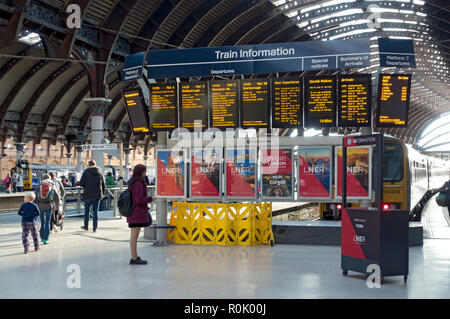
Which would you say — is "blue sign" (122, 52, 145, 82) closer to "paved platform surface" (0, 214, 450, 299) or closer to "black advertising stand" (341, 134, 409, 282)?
"paved platform surface" (0, 214, 450, 299)

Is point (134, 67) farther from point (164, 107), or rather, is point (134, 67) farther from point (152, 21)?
point (152, 21)

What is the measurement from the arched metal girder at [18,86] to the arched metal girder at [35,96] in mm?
1791

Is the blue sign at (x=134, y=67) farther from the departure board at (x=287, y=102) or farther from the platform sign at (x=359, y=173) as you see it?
the platform sign at (x=359, y=173)

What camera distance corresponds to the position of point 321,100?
1117 cm

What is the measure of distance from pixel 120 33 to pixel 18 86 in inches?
555

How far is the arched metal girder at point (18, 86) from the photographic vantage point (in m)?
31.8

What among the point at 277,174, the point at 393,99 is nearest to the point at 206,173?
the point at 277,174

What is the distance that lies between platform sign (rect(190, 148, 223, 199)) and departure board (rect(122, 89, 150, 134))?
5.05 feet

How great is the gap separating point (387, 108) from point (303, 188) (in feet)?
9.11

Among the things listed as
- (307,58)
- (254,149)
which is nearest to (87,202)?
(254,149)

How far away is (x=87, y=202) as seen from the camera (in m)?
12.7

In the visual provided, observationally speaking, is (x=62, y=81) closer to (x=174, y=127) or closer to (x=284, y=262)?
(x=174, y=127)

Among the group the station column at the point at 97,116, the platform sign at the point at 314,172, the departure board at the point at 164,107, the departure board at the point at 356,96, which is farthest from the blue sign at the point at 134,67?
the station column at the point at 97,116

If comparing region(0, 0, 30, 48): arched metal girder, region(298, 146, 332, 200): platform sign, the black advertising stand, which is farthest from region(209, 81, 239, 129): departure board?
region(0, 0, 30, 48): arched metal girder
